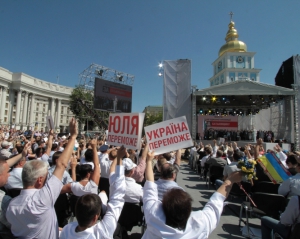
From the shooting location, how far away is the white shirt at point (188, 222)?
1.51 m

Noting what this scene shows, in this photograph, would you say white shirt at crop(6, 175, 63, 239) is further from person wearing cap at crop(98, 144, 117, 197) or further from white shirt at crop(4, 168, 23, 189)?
person wearing cap at crop(98, 144, 117, 197)

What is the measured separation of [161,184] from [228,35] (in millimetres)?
56361

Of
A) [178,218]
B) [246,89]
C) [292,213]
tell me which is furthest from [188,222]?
[246,89]

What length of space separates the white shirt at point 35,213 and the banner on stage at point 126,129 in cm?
133

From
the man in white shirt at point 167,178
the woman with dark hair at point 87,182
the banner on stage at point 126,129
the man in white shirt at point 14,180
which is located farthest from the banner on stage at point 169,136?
the man in white shirt at point 14,180

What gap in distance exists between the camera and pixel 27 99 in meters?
62.9

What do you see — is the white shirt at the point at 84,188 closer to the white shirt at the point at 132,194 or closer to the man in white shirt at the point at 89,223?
the white shirt at the point at 132,194

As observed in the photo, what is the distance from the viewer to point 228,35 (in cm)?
5094

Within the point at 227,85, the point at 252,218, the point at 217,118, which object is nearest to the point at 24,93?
the point at 217,118

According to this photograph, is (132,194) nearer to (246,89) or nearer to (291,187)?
(291,187)

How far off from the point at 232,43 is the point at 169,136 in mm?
52429

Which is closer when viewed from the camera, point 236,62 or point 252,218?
point 252,218

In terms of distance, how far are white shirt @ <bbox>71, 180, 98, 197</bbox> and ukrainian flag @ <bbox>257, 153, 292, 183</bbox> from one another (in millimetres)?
3048

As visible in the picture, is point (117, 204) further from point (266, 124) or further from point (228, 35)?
point (228, 35)
